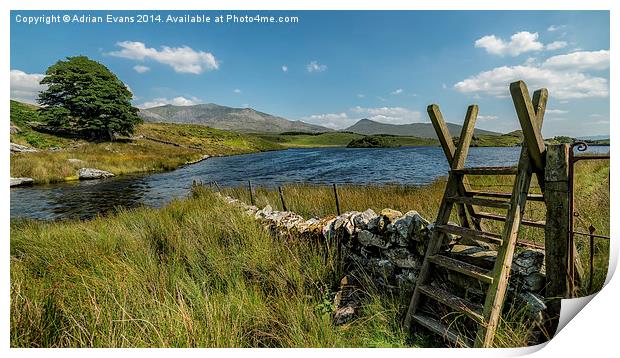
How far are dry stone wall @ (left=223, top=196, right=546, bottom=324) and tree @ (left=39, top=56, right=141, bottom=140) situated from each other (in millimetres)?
34550

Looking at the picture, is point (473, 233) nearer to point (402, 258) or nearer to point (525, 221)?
point (525, 221)

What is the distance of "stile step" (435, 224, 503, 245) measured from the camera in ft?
9.17

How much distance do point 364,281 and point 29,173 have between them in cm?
2283

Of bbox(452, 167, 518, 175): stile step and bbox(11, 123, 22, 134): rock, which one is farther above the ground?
bbox(11, 123, 22, 134): rock

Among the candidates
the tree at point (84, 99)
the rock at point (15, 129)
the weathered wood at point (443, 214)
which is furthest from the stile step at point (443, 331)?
the tree at point (84, 99)

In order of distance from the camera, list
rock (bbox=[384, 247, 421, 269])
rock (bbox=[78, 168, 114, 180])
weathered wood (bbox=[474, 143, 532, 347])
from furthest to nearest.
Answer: rock (bbox=[78, 168, 114, 180])
rock (bbox=[384, 247, 421, 269])
weathered wood (bbox=[474, 143, 532, 347])

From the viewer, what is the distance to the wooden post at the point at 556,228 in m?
2.55

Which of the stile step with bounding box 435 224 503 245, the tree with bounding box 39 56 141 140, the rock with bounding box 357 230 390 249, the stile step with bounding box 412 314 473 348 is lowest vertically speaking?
the stile step with bounding box 412 314 473 348

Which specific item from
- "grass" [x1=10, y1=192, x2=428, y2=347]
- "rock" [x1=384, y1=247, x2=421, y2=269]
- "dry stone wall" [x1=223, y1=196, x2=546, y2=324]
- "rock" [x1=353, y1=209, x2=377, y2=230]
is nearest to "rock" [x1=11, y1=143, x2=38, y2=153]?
"grass" [x1=10, y1=192, x2=428, y2=347]

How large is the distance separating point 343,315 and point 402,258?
944 mm

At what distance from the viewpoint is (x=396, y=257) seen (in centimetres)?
379

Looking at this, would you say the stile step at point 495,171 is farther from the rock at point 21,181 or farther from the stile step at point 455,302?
the rock at point 21,181

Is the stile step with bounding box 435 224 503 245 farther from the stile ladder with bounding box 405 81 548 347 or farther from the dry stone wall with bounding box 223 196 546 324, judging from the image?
the dry stone wall with bounding box 223 196 546 324

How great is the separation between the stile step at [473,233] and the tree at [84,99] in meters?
36.1
